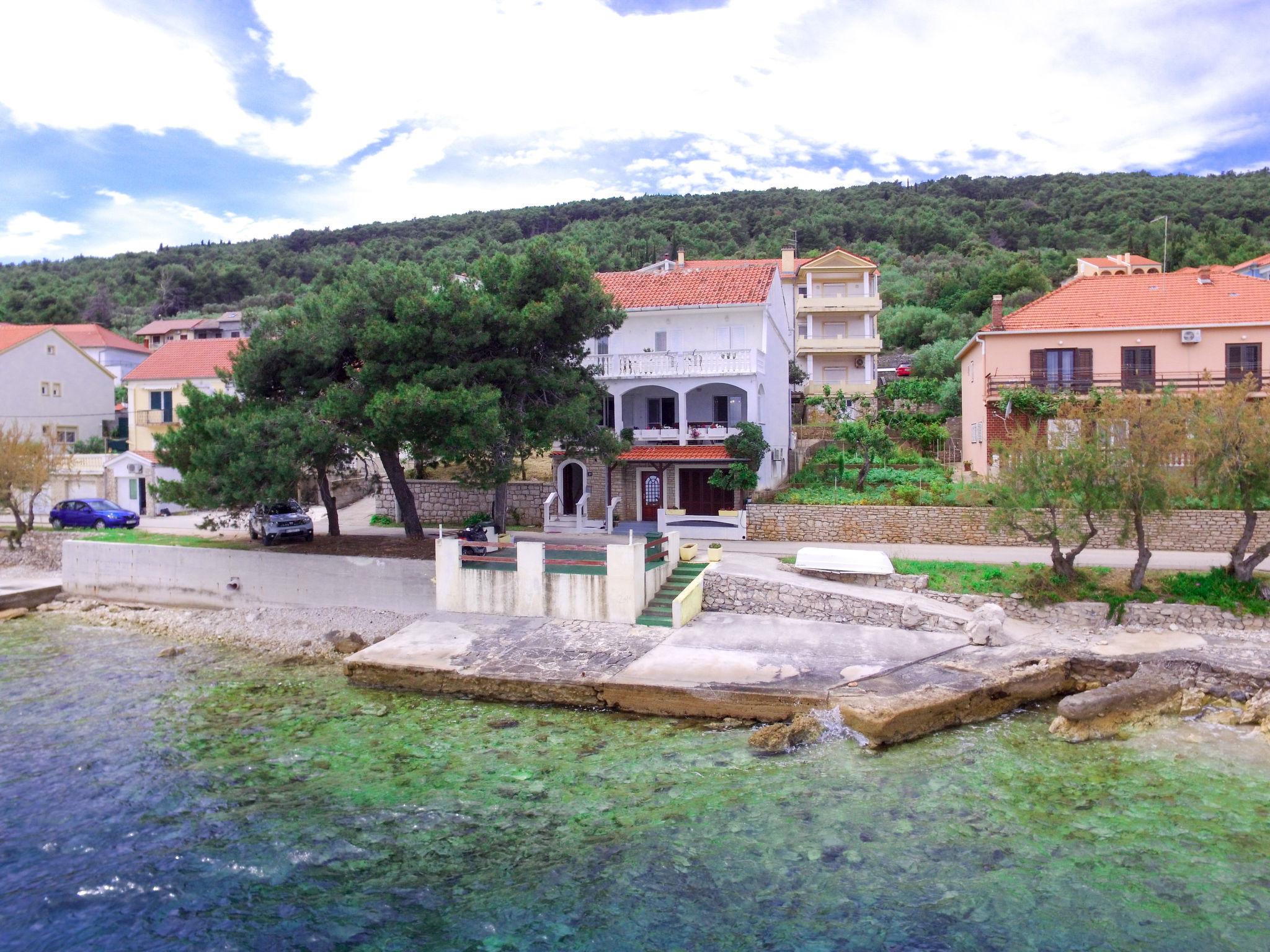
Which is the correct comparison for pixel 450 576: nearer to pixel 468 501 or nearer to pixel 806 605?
pixel 806 605

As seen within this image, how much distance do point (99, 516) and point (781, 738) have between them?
31.0 m

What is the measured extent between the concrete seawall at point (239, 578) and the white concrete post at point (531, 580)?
2.91m

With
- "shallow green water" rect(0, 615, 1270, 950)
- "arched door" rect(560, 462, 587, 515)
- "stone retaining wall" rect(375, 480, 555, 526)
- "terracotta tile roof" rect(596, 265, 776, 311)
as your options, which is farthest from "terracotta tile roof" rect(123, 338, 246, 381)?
"shallow green water" rect(0, 615, 1270, 950)

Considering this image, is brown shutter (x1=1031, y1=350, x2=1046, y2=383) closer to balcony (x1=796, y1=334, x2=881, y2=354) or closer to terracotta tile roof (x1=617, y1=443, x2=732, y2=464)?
terracotta tile roof (x1=617, y1=443, x2=732, y2=464)

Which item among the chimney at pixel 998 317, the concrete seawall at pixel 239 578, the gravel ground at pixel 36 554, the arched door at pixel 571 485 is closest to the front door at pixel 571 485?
the arched door at pixel 571 485

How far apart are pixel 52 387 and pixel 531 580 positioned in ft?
134

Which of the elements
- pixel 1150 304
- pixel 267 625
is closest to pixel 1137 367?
pixel 1150 304

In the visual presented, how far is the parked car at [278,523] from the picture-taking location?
86.4 ft

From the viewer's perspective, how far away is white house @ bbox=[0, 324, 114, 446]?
4412cm

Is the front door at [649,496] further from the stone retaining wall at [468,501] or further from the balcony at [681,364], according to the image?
the balcony at [681,364]

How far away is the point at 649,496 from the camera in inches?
1187

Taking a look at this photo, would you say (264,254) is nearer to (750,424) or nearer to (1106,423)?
(750,424)

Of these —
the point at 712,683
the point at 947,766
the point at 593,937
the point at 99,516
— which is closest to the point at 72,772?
the point at 593,937

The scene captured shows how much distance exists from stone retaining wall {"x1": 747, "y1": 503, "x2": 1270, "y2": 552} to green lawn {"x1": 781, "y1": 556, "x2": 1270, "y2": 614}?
2426 millimetres
